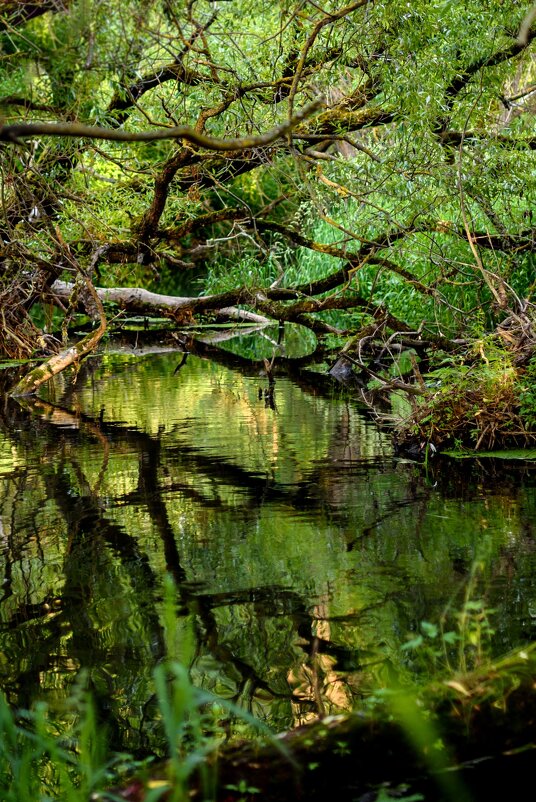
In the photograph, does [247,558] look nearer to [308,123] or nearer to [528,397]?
[528,397]

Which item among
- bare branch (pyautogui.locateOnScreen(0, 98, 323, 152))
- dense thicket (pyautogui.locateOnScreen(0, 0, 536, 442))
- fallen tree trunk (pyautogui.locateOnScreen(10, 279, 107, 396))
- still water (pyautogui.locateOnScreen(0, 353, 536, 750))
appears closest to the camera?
bare branch (pyautogui.locateOnScreen(0, 98, 323, 152))

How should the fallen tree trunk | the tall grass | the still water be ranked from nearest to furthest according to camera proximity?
the tall grass < the still water < the fallen tree trunk

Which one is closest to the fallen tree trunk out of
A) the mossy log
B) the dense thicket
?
the dense thicket

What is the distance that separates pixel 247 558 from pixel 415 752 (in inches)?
97.7

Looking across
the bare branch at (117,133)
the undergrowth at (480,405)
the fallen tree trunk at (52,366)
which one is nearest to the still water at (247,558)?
the undergrowth at (480,405)

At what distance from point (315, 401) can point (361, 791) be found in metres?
7.73

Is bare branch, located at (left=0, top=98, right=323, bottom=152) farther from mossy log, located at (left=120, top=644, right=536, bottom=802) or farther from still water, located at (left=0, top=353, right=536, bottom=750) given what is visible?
mossy log, located at (left=120, top=644, right=536, bottom=802)

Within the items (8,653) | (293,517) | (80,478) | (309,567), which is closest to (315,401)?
(80,478)

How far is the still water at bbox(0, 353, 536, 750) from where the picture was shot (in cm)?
357

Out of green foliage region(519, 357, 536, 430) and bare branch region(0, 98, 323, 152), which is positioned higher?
bare branch region(0, 98, 323, 152)

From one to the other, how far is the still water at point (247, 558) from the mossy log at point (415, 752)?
30cm

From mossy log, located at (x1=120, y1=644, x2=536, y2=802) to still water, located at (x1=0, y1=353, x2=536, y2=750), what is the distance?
0.98ft

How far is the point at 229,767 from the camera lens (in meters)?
2.37

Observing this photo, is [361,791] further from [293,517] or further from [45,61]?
[45,61]
